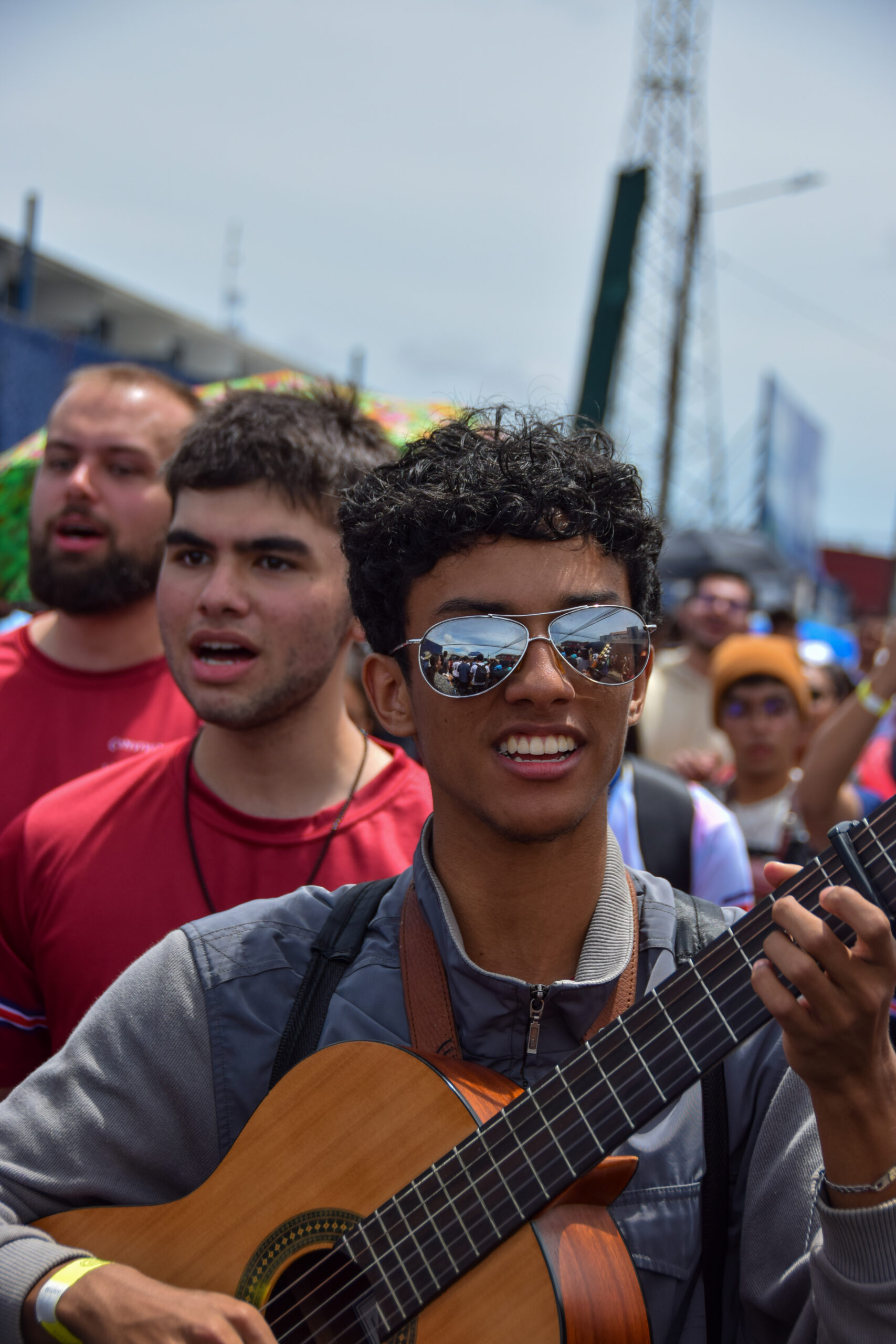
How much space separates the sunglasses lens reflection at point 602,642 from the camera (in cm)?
170

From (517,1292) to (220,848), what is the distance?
1.21 metres

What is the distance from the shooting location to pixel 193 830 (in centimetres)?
242

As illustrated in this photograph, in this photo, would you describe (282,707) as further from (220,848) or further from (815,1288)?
(815,1288)

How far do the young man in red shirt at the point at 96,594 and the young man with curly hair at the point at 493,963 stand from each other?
1269 millimetres

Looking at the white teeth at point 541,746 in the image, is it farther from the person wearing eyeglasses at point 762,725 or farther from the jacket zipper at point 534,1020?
the person wearing eyeglasses at point 762,725

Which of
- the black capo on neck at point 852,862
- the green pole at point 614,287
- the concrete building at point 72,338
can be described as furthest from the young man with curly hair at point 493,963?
the concrete building at point 72,338

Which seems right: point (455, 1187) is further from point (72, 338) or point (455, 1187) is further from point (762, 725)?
point (72, 338)

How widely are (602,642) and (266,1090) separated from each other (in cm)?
88

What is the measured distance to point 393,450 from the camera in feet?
9.52

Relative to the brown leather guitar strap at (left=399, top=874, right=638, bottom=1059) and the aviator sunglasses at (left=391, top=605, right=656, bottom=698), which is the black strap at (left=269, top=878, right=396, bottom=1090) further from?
the aviator sunglasses at (left=391, top=605, right=656, bottom=698)

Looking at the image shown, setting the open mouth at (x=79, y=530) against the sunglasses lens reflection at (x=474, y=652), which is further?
the open mouth at (x=79, y=530)

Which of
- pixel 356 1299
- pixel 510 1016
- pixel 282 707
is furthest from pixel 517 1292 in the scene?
pixel 282 707

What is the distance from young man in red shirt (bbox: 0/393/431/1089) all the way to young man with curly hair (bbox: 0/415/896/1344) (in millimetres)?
469

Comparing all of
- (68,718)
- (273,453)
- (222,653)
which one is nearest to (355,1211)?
(222,653)
